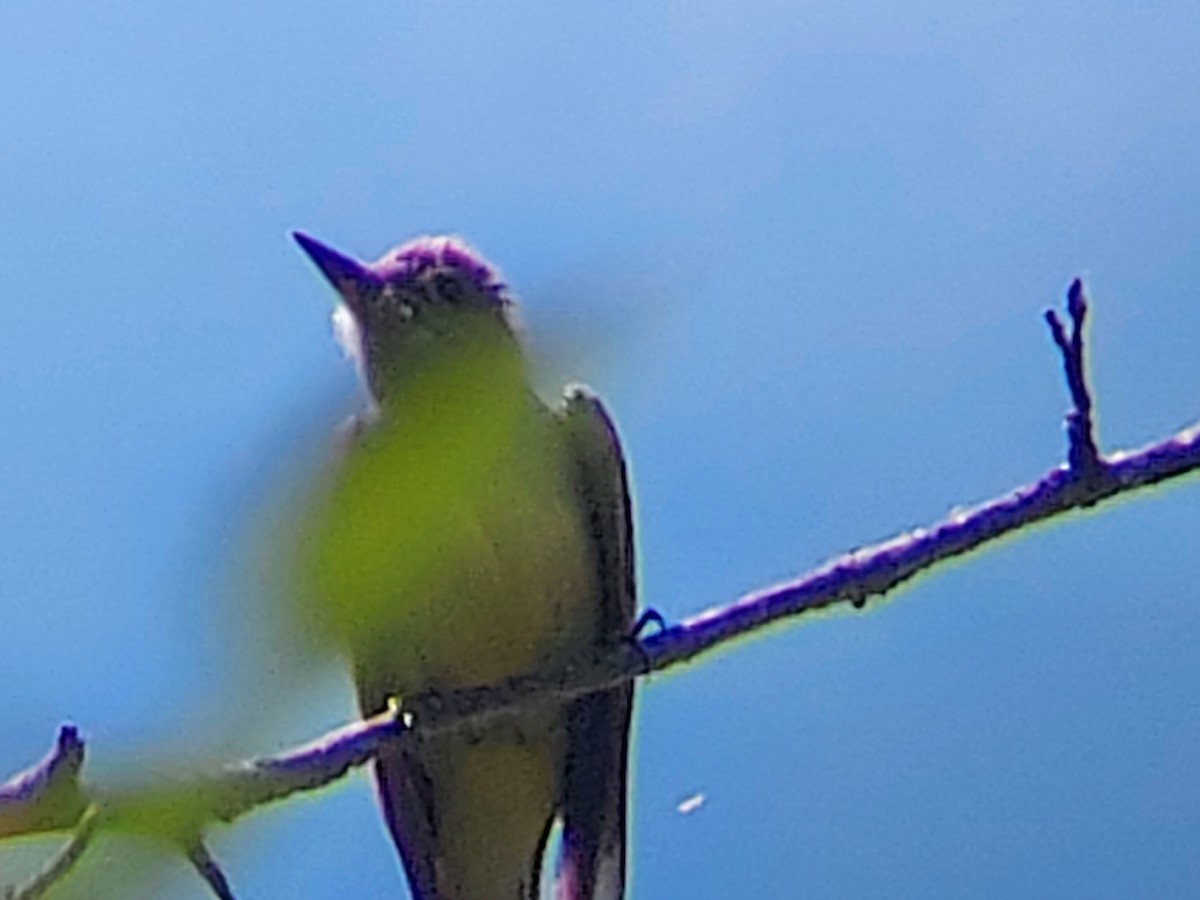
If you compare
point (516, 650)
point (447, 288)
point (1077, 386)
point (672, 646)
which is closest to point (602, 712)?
point (516, 650)

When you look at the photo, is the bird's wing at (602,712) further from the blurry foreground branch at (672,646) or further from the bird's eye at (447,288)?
the blurry foreground branch at (672,646)

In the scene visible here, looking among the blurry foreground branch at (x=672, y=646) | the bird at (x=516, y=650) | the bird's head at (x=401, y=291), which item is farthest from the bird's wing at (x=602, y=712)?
the blurry foreground branch at (x=672, y=646)

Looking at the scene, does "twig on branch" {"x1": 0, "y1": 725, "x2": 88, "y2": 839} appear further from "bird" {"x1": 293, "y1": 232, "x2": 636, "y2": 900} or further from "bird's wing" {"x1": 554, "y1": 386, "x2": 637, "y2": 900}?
"bird's wing" {"x1": 554, "y1": 386, "x2": 637, "y2": 900}

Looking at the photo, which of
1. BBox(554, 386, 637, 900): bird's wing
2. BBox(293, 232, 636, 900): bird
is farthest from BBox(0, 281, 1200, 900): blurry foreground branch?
BBox(554, 386, 637, 900): bird's wing

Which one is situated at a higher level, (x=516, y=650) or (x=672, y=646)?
(x=516, y=650)

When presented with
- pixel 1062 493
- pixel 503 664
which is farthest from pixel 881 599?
pixel 503 664

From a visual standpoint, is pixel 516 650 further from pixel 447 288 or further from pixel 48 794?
pixel 48 794
